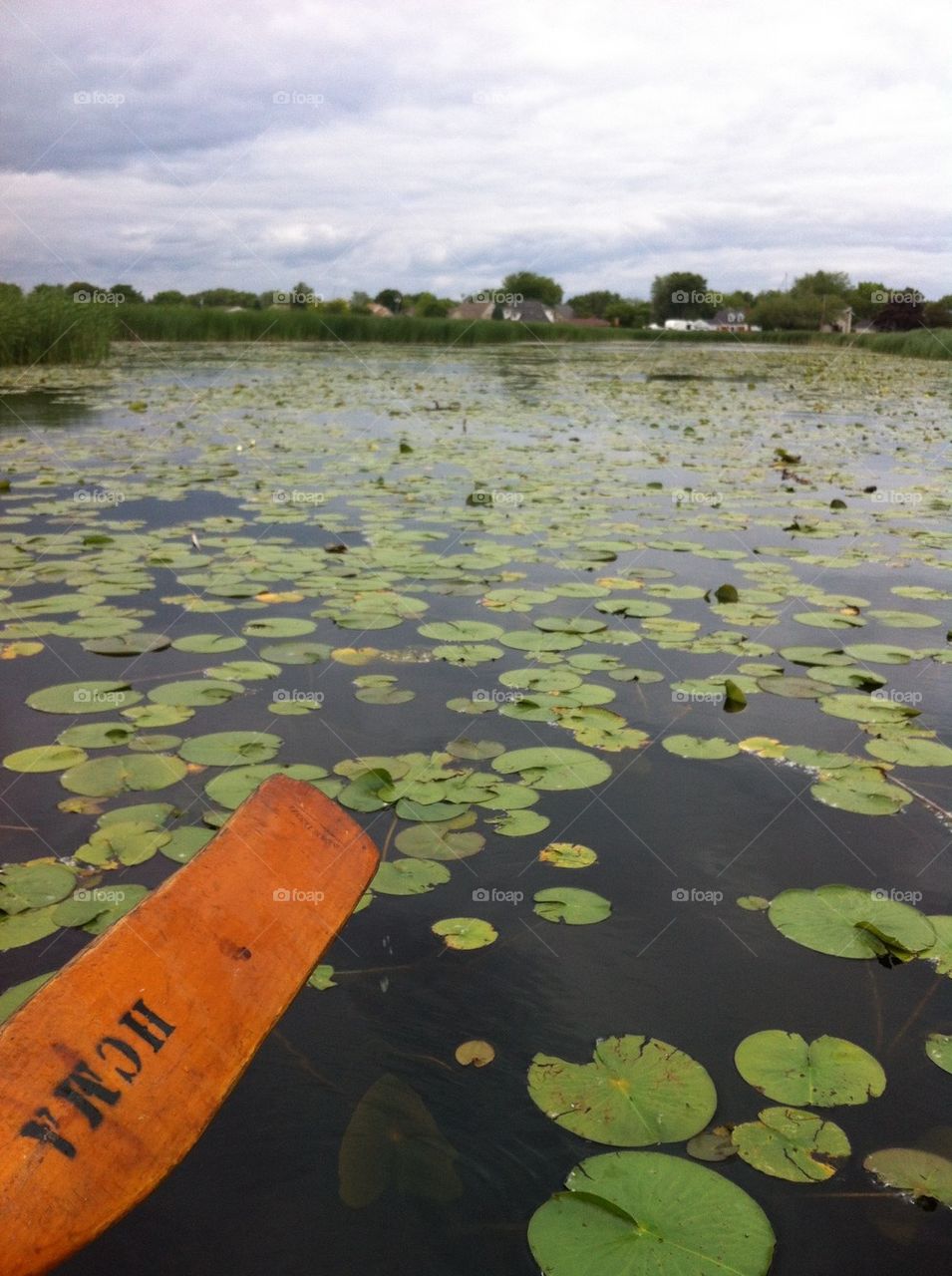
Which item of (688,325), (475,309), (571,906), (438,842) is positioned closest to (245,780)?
(438,842)

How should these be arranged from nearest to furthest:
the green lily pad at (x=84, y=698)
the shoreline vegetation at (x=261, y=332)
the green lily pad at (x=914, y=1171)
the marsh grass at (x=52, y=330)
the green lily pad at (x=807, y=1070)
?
1. the green lily pad at (x=914, y=1171)
2. the green lily pad at (x=807, y=1070)
3. the green lily pad at (x=84, y=698)
4. the marsh grass at (x=52, y=330)
5. the shoreline vegetation at (x=261, y=332)

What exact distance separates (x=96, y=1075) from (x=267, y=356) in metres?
26.4

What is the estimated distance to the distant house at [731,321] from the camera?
2290 inches

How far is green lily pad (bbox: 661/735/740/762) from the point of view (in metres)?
2.87

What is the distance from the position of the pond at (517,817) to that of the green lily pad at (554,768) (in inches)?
0.6

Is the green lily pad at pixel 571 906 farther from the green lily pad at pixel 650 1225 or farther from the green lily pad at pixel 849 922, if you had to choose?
the green lily pad at pixel 650 1225

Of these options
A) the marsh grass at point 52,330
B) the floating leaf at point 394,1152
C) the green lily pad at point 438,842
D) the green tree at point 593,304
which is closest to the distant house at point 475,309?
the green tree at point 593,304

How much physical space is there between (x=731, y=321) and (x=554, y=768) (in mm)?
61666

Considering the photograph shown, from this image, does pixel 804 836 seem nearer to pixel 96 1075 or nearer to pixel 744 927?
pixel 744 927

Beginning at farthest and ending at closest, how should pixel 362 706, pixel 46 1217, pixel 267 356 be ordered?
pixel 267 356 → pixel 362 706 → pixel 46 1217

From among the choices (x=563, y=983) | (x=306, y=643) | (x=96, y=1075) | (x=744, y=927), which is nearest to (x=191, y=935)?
(x=96, y=1075)

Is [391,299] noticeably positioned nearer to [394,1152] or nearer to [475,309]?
[475,309]

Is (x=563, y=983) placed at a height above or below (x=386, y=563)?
below

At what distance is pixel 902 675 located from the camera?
348cm
